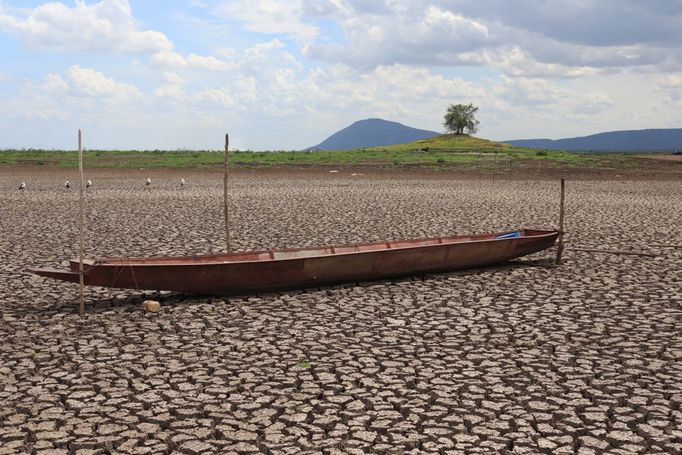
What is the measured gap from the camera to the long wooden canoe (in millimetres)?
9969

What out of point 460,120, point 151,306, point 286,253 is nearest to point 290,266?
point 286,253

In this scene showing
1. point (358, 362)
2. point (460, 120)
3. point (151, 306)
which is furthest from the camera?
point (460, 120)

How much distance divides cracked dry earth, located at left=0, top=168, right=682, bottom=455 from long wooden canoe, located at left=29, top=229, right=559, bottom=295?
0.29 metres

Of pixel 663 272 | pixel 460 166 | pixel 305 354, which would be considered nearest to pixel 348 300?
pixel 305 354

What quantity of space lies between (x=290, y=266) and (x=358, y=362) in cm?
347

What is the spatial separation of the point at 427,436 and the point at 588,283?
7.41 metres

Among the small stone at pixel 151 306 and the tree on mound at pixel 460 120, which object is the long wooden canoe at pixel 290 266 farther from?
the tree on mound at pixel 460 120

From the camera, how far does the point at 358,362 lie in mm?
8055

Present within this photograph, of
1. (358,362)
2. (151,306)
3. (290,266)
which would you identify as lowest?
(358,362)

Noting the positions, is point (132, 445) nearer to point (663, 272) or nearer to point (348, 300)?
point (348, 300)

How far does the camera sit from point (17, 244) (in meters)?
16.7

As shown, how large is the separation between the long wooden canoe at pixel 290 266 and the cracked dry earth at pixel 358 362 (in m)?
0.29

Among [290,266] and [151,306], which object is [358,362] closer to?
[290,266]

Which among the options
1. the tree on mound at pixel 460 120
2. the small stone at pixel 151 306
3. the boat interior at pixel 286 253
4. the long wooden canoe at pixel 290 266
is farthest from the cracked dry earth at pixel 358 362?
the tree on mound at pixel 460 120
